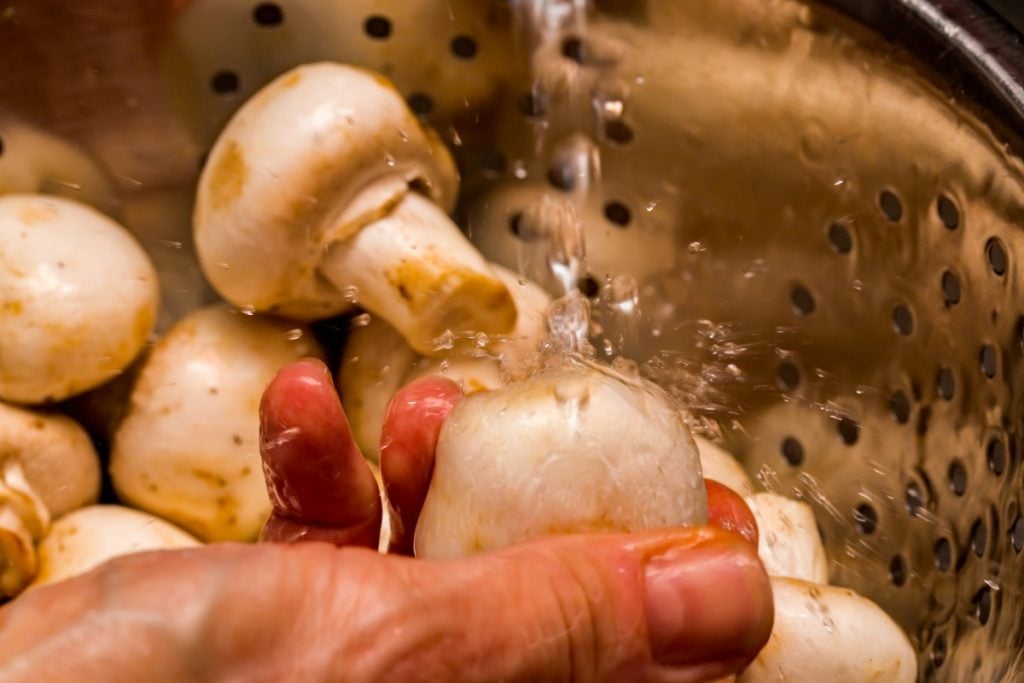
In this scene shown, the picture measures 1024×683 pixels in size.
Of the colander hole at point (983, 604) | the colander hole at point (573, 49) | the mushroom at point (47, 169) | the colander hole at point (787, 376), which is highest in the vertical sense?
the colander hole at point (573, 49)

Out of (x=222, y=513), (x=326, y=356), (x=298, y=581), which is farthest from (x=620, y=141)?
(x=298, y=581)

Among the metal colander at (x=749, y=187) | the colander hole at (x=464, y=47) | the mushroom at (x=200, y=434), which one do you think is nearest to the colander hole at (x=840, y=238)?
the metal colander at (x=749, y=187)

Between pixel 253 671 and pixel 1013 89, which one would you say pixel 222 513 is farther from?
pixel 1013 89

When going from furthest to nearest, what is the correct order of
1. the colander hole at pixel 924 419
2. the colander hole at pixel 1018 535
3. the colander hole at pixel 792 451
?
the colander hole at pixel 792 451
the colander hole at pixel 924 419
the colander hole at pixel 1018 535

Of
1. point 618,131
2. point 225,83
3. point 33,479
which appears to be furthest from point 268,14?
point 33,479

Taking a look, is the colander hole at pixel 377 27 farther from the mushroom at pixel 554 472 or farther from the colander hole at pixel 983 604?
the colander hole at pixel 983 604

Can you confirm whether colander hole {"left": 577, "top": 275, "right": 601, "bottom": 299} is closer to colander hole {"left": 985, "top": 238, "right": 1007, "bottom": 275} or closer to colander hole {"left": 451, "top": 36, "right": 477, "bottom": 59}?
colander hole {"left": 451, "top": 36, "right": 477, "bottom": 59}
